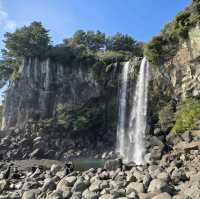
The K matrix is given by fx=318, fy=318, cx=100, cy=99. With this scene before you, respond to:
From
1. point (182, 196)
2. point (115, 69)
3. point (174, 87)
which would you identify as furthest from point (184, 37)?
point (182, 196)

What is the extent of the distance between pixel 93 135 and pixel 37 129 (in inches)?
323

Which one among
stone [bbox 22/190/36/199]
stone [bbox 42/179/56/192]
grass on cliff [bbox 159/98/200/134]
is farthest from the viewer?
grass on cliff [bbox 159/98/200/134]

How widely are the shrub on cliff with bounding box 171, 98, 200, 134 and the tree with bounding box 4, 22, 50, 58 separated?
91.9ft

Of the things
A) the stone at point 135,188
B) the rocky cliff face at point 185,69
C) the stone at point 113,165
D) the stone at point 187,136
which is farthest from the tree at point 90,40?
the stone at point 135,188

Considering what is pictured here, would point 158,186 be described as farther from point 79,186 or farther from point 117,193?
point 79,186

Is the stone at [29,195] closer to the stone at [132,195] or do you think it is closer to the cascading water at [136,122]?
the stone at [132,195]

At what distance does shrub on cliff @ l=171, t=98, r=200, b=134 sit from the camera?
97.5ft

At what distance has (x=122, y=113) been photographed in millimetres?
42781

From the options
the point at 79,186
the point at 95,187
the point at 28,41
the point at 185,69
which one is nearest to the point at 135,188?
the point at 95,187

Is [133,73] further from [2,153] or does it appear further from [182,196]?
[182,196]

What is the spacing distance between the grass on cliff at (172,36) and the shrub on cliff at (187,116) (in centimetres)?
651

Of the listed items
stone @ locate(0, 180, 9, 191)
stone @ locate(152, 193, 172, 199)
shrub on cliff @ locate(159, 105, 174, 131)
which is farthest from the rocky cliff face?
stone @ locate(152, 193, 172, 199)

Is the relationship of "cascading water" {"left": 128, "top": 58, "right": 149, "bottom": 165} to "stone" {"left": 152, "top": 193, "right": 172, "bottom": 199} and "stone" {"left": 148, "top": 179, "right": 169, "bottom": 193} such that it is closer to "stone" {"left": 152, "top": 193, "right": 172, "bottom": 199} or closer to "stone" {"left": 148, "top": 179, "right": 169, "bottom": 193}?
"stone" {"left": 148, "top": 179, "right": 169, "bottom": 193}

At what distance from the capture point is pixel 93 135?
46094mm
